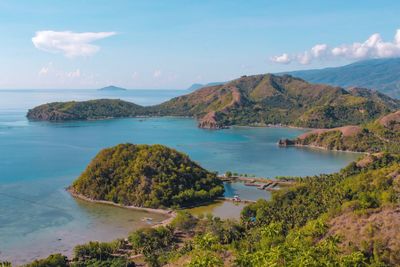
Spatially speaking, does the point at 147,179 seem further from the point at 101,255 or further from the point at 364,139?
the point at 364,139

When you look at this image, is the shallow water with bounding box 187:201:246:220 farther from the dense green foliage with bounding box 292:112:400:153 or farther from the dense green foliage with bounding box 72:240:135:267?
the dense green foliage with bounding box 292:112:400:153

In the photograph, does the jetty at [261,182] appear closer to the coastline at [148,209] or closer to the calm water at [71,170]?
the calm water at [71,170]

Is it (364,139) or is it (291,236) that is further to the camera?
(364,139)

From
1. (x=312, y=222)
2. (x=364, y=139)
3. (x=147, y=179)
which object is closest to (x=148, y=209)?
(x=147, y=179)

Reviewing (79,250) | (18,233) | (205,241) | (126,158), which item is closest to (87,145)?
(126,158)

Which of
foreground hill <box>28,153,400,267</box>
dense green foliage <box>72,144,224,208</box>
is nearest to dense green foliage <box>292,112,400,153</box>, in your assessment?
foreground hill <box>28,153,400,267</box>

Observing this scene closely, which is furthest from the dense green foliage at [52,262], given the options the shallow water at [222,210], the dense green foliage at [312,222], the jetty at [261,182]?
the jetty at [261,182]
